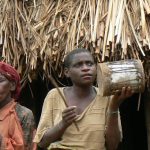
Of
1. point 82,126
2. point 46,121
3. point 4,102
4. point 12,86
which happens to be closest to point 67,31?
point 12,86

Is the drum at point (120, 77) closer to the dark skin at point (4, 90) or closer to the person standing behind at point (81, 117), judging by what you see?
the person standing behind at point (81, 117)

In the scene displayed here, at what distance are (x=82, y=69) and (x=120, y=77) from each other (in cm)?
28

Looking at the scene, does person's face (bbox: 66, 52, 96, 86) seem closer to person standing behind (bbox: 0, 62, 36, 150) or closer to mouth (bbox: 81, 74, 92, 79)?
mouth (bbox: 81, 74, 92, 79)

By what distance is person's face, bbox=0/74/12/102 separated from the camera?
12.1ft

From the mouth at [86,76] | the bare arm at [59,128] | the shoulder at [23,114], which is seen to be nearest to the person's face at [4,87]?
the shoulder at [23,114]

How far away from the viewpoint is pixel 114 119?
131 inches

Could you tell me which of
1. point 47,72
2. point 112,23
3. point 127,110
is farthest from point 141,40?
point 127,110

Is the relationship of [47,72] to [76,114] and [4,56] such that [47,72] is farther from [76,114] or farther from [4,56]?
[76,114]

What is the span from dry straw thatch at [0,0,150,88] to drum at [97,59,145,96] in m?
0.75

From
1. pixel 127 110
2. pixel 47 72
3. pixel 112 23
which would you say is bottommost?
pixel 127 110

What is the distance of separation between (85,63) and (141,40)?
2.77ft

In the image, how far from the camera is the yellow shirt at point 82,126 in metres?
3.40

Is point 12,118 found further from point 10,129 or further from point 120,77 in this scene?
point 120,77

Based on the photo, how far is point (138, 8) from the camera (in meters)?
4.48
